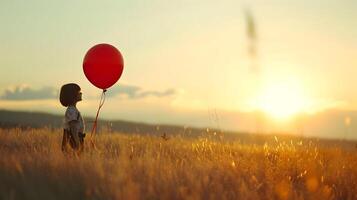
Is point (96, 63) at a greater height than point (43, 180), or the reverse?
point (96, 63)

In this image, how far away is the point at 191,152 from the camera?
11.3 meters

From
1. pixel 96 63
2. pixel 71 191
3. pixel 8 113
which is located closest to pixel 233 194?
pixel 71 191

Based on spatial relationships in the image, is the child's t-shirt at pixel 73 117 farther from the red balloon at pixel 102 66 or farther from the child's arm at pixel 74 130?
the red balloon at pixel 102 66

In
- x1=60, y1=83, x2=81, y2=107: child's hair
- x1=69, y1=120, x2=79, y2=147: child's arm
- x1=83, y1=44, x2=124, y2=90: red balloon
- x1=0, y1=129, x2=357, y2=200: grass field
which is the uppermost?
x1=83, y1=44, x2=124, y2=90: red balloon

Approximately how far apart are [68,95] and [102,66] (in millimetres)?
3014

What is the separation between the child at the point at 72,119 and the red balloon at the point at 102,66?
285 cm

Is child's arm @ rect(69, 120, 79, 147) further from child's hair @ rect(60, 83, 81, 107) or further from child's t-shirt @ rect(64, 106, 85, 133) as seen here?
child's hair @ rect(60, 83, 81, 107)

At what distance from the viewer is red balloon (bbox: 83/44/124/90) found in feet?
42.4

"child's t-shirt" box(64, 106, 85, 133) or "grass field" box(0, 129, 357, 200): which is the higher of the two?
"child's t-shirt" box(64, 106, 85, 133)

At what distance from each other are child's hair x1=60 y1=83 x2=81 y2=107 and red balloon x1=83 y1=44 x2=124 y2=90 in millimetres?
2874

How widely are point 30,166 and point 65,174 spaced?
571mm

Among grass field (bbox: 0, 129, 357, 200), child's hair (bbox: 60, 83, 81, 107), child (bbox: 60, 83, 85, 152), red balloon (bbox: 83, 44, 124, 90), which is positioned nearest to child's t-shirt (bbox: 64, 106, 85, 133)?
child (bbox: 60, 83, 85, 152)

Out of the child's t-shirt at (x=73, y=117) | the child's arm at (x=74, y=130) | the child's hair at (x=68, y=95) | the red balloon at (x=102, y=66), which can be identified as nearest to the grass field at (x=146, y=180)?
the child's arm at (x=74, y=130)

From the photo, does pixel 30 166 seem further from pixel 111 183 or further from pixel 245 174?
pixel 245 174
